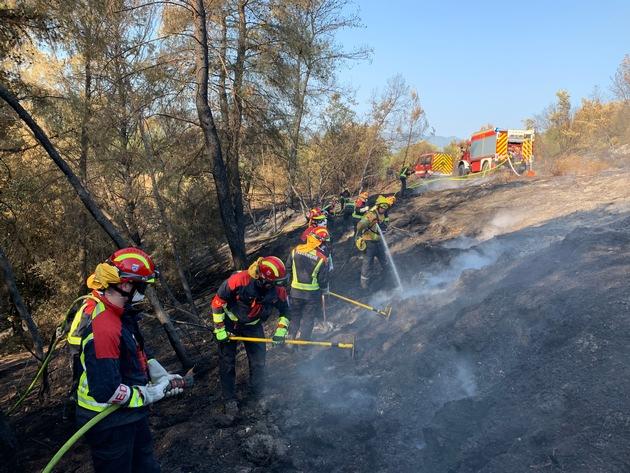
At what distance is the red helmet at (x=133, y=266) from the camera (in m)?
3.04

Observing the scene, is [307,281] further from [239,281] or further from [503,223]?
[503,223]

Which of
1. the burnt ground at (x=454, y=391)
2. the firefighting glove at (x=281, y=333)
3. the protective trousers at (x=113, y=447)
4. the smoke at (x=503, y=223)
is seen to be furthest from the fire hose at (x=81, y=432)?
the smoke at (x=503, y=223)

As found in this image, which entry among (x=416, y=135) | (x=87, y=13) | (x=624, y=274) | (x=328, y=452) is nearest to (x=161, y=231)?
(x=87, y=13)

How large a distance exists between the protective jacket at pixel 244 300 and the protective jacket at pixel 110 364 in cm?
202

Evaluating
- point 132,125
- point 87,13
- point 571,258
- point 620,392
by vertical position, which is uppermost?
point 87,13

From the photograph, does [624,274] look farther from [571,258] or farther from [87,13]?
[87,13]

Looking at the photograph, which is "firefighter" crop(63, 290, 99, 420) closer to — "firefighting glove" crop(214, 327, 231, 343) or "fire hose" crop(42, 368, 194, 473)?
"fire hose" crop(42, 368, 194, 473)

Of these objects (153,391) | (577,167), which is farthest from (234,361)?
(577,167)

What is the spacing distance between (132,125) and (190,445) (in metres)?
7.05

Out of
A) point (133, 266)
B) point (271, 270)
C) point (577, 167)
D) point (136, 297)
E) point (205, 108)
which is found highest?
point (205, 108)

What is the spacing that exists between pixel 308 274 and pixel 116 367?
4385mm

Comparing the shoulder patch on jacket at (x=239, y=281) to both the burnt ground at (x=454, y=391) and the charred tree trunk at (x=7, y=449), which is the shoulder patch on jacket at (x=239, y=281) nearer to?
the burnt ground at (x=454, y=391)

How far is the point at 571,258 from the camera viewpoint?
689 cm

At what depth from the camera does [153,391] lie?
3.19 meters
